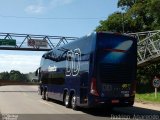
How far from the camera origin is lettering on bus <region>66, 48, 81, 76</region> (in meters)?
21.8

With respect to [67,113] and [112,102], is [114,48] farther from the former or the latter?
[67,113]

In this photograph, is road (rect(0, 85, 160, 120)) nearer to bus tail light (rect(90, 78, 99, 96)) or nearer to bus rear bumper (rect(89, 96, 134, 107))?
bus rear bumper (rect(89, 96, 134, 107))

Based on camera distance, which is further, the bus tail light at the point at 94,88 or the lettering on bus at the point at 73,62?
the lettering on bus at the point at 73,62

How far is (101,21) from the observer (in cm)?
5903

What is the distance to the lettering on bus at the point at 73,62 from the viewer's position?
2175cm

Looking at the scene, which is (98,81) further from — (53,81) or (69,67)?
(53,81)

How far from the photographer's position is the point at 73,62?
2266 centimetres

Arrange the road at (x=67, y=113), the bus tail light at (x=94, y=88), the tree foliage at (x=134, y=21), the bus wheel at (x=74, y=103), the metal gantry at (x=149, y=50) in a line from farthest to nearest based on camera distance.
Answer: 1. the tree foliage at (x=134, y=21)
2. the metal gantry at (x=149, y=50)
3. the bus wheel at (x=74, y=103)
4. the bus tail light at (x=94, y=88)
5. the road at (x=67, y=113)

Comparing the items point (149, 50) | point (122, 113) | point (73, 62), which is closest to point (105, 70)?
point (122, 113)

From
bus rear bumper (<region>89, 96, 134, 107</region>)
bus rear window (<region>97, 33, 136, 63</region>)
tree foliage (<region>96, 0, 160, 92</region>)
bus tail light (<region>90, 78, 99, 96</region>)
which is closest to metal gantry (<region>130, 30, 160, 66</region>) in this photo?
tree foliage (<region>96, 0, 160, 92</region>)

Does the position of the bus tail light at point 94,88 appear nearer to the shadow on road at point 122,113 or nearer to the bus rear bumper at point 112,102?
the bus rear bumper at point 112,102

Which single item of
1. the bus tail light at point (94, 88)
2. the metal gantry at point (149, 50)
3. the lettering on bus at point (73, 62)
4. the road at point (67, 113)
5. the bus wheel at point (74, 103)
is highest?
the metal gantry at point (149, 50)

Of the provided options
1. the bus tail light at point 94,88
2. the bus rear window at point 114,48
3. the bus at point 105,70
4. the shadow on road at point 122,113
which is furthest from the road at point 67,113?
the bus rear window at point 114,48

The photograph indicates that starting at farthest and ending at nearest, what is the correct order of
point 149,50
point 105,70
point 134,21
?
point 134,21 < point 149,50 < point 105,70
